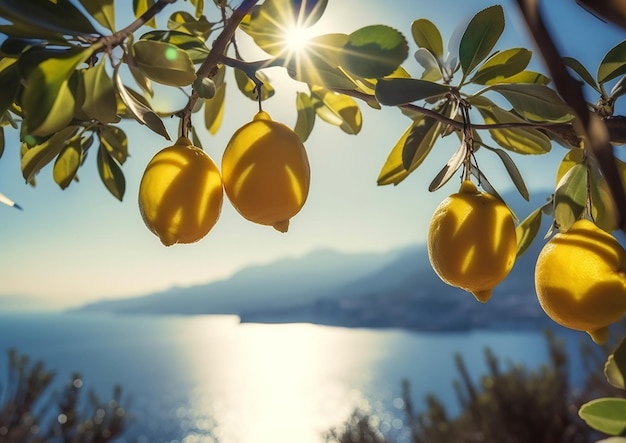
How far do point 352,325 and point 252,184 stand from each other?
15532 mm

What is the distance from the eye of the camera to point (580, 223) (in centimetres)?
37

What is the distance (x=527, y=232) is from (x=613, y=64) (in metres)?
0.17

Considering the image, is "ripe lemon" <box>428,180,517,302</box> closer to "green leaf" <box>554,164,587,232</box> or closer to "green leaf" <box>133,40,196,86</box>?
"green leaf" <box>554,164,587,232</box>

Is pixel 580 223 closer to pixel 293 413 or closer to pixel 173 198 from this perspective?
pixel 173 198

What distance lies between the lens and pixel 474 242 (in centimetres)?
37

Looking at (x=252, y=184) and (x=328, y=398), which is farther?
(x=328, y=398)

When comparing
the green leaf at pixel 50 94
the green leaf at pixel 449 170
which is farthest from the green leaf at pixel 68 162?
the green leaf at pixel 449 170

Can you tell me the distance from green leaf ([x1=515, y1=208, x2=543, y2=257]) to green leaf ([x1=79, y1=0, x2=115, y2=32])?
40 centimetres

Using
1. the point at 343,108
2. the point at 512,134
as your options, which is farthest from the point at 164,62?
the point at 512,134

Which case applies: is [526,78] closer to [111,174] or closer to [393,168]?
[393,168]

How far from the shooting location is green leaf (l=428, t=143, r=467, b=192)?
0.41 m

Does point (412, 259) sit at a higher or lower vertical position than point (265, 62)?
higher

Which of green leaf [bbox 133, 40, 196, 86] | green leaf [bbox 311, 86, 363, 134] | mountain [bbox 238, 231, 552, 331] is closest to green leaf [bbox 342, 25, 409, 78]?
green leaf [bbox 133, 40, 196, 86]

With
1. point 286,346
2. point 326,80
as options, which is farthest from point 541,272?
point 286,346
